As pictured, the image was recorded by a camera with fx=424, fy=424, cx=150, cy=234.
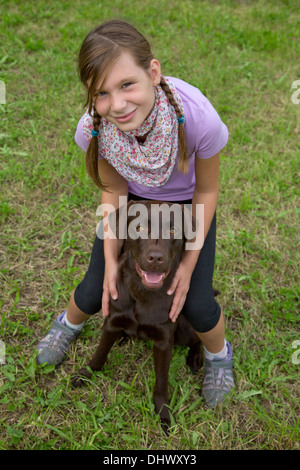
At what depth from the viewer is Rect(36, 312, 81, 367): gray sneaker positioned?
257 centimetres

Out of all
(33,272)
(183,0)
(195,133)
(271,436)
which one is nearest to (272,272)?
(271,436)

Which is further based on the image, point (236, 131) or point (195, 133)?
point (236, 131)

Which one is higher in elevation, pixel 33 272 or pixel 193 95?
pixel 193 95

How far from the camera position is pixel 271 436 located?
2318 mm

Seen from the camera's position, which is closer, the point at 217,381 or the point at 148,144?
the point at 148,144

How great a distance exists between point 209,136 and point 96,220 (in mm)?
1628

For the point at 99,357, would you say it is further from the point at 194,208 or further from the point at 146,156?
the point at 146,156

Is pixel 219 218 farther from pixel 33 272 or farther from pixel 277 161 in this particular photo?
pixel 33 272

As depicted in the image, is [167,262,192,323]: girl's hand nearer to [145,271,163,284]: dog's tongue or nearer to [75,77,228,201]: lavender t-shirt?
[145,271,163,284]: dog's tongue

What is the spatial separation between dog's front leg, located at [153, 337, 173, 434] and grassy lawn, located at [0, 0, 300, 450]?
0.21ft

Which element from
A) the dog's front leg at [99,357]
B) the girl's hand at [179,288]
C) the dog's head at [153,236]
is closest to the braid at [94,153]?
the dog's head at [153,236]

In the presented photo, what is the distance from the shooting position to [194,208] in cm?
238

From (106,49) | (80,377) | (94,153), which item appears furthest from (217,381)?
(106,49)

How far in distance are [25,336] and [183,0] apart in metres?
5.87
